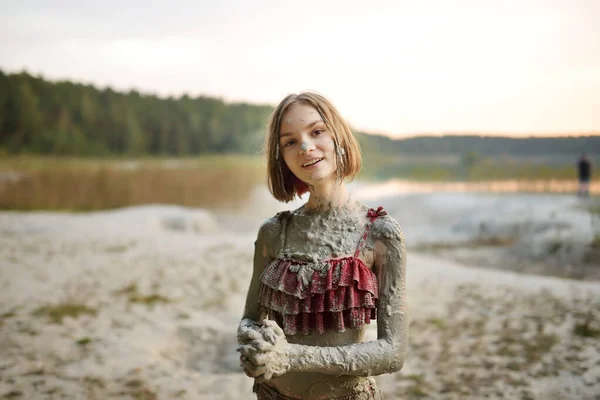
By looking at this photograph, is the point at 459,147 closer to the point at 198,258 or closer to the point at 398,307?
the point at 198,258

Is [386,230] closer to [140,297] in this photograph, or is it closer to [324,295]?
[324,295]

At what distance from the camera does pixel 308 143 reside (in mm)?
1098

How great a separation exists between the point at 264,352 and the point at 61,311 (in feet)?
10.2

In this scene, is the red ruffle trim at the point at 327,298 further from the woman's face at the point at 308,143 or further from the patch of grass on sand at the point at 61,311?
the patch of grass on sand at the point at 61,311

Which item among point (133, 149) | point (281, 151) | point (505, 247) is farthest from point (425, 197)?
point (281, 151)

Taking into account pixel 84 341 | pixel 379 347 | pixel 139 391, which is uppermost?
pixel 379 347

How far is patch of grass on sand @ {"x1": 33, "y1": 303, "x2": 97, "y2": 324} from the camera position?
340 centimetres

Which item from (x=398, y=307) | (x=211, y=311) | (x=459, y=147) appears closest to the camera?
(x=398, y=307)

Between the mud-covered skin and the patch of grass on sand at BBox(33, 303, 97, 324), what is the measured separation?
2.71 metres

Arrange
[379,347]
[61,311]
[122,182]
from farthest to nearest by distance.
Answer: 1. [122,182]
2. [61,311]
3. [379,347]

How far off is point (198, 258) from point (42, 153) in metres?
4.90

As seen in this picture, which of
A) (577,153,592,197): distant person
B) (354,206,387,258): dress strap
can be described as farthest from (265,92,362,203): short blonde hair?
(577,153,592,197): distant person

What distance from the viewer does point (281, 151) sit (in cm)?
117

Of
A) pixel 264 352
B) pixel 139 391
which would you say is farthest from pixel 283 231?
pixel 139 391
